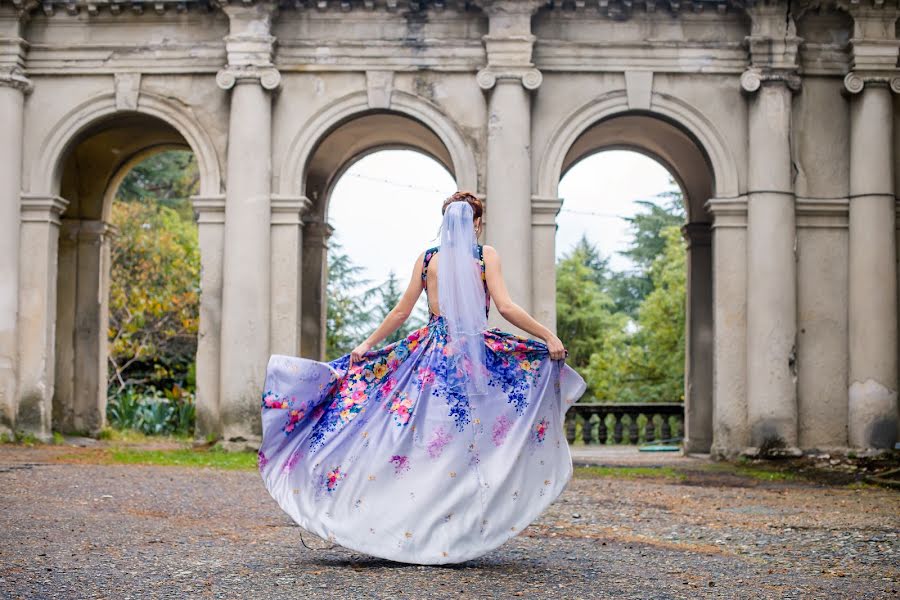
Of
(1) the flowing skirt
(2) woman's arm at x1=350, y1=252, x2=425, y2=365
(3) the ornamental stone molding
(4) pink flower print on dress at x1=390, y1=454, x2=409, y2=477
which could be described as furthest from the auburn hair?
(3) the ornamental stone molding

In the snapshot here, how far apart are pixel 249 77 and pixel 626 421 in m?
9.76

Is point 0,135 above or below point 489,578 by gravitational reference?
above

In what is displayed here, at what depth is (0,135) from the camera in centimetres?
1503

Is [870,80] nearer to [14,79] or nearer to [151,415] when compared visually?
[14,79]

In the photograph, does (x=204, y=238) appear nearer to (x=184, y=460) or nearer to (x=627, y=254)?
(x=184, y=460)

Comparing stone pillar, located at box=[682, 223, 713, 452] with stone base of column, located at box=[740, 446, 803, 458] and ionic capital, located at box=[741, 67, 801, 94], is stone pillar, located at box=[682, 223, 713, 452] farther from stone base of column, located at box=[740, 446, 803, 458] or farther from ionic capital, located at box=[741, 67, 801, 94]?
ionic capital, located at box=[741, 67, 801, 94]

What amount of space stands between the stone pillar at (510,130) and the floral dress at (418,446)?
811 centimetres

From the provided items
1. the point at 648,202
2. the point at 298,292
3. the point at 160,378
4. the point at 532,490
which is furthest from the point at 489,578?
the point at 648,202

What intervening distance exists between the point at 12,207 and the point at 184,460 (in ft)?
13.7

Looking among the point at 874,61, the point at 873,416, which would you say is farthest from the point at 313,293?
the point at 874,61

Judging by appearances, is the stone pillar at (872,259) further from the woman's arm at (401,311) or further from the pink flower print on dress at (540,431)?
the woman's arm at (401,311)

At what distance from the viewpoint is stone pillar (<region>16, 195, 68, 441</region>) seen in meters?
15.0

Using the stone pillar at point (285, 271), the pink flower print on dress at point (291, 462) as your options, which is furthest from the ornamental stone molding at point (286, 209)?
the pink flower print on dress at point (291, 462)

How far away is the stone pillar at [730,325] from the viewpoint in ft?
48.4
